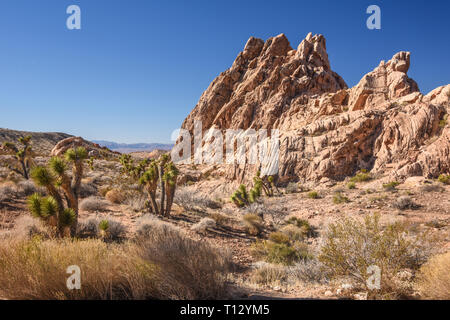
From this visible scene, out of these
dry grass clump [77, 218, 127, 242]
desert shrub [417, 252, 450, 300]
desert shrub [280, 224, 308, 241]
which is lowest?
desert shrub [280, 224, 308, 241]

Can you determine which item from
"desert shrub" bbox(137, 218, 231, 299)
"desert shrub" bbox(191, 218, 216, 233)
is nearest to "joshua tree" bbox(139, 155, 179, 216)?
"desert shrub" bbox(191, 218, 216, 233)

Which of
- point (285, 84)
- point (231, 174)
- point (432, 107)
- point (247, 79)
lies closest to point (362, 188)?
point (432, 107)

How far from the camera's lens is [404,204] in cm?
1205

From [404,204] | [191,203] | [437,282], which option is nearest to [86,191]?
[191,203]

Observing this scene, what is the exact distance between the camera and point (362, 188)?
56.3 ft

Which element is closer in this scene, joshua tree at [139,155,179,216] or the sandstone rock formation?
joshua tree at [139,155,179,216]

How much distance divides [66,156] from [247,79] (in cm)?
4309

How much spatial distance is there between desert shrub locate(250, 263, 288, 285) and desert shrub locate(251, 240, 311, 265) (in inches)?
38.3

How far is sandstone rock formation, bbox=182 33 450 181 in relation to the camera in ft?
60.6

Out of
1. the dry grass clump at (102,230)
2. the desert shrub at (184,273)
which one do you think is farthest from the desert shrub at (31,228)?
the desert shrub at (184,273)

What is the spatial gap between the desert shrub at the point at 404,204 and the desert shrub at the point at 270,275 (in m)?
9.97

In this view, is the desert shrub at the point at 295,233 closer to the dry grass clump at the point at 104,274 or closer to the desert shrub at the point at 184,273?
the desert shrub at the point at 184,273

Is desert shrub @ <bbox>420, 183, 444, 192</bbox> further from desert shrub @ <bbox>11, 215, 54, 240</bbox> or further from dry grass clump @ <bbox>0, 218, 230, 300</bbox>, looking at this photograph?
desert shrub @ <bbox>11, 215, 54, 240</bbox>

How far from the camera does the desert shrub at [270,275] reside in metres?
5.36
